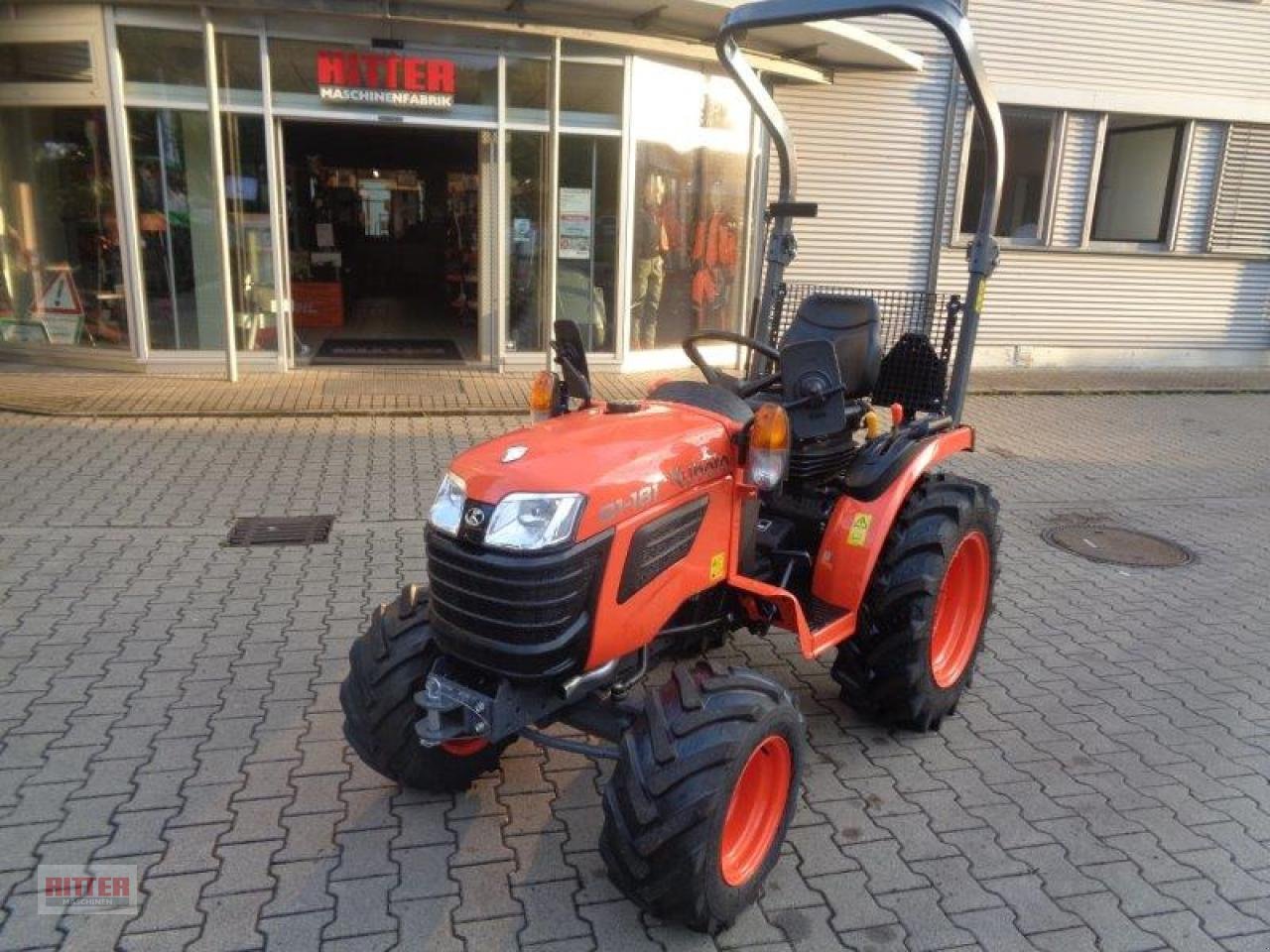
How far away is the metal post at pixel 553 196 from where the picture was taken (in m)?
9.07

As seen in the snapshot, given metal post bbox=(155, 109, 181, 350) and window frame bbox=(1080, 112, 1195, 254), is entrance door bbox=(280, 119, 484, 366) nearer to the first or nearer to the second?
metal post bbox=(155, 109, 181, 350)

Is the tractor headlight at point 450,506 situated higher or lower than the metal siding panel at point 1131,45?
lower

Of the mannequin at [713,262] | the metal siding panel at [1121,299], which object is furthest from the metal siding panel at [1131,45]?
the mannequin at [713,262]

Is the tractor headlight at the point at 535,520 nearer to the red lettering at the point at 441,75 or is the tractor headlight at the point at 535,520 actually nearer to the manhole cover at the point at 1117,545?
the manhole cover at the point at 1117,545

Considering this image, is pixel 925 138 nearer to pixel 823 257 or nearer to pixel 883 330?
pixel 823 257

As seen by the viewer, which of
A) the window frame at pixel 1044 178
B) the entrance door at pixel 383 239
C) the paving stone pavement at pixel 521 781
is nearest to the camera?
the paving stone pavement at pixel 521 781

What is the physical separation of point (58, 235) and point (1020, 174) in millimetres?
10845

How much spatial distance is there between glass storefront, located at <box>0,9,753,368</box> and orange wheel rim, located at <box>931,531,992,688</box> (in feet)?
21.0

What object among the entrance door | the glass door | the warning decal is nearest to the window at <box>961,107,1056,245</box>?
the entrance door

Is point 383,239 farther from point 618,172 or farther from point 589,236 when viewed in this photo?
point 618,172

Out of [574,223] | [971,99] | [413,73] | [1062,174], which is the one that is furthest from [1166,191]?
[971,99]

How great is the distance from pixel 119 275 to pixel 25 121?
1786 millimetres

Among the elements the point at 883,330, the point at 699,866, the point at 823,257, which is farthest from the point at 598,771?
the point at 823,257

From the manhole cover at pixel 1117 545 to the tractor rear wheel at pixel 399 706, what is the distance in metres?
4.14
